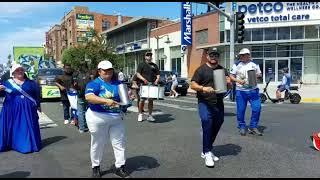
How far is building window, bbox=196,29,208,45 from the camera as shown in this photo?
1586 inches

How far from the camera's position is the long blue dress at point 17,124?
7953 mm

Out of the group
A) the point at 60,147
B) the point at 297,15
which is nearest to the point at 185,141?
the point at 60,147

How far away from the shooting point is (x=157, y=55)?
5075cm

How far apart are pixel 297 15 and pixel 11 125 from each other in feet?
95.8

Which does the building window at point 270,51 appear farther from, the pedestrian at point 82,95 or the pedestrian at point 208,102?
the pedestrian at point 208,102

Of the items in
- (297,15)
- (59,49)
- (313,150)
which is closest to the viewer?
(313,150)

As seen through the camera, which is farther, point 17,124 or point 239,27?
point 239,27

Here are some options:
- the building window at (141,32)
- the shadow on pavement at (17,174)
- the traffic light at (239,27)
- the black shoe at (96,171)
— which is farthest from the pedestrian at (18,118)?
the building window at (141,32)

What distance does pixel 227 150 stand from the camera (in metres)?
7.59

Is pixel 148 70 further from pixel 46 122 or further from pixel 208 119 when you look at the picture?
pixel 208 119

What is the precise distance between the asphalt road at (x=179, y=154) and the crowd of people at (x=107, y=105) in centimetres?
28

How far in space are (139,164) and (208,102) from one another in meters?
1.44

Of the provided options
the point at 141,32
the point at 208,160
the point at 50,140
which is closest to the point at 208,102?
the point at 208,160

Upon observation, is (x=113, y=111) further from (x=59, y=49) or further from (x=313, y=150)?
(x=59, y=49)
